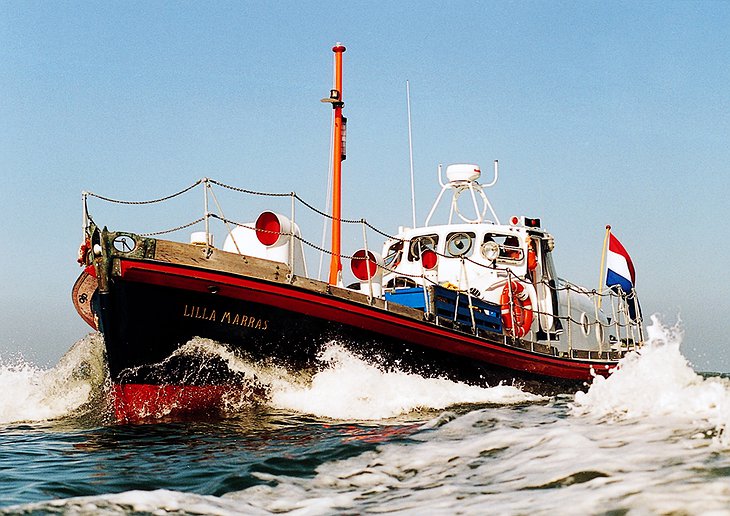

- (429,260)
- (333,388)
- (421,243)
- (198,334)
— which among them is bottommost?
(333,388)

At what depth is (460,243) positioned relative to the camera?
12.3 meters

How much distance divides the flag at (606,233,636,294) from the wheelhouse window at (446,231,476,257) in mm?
4063

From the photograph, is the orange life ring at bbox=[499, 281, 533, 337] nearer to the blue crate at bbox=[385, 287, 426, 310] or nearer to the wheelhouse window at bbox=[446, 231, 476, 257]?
the wheelhouse window at bbox=[446, 231, 476, 257]

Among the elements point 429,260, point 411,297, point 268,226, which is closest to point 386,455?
point 268,226

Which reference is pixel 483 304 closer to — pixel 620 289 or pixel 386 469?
pixel 620 289

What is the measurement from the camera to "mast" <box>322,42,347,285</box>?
11.1 m

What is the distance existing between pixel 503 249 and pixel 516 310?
50.4 inches

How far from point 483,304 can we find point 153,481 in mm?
6881

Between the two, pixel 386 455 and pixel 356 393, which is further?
pixel 356 393

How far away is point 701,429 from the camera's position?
12.8 ft

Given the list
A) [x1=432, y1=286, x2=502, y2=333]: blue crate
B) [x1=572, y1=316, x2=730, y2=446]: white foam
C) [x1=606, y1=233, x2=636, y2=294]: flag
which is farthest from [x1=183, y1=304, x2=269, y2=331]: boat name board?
[x1=606, y1=233, x2=636, y2=294]: flag

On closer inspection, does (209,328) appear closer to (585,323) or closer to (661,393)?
(661,393)

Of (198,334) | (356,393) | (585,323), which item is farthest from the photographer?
(585,323)

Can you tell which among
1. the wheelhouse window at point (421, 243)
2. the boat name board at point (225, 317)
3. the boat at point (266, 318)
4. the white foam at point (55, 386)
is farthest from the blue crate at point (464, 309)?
the white foam at point (55, 386)
